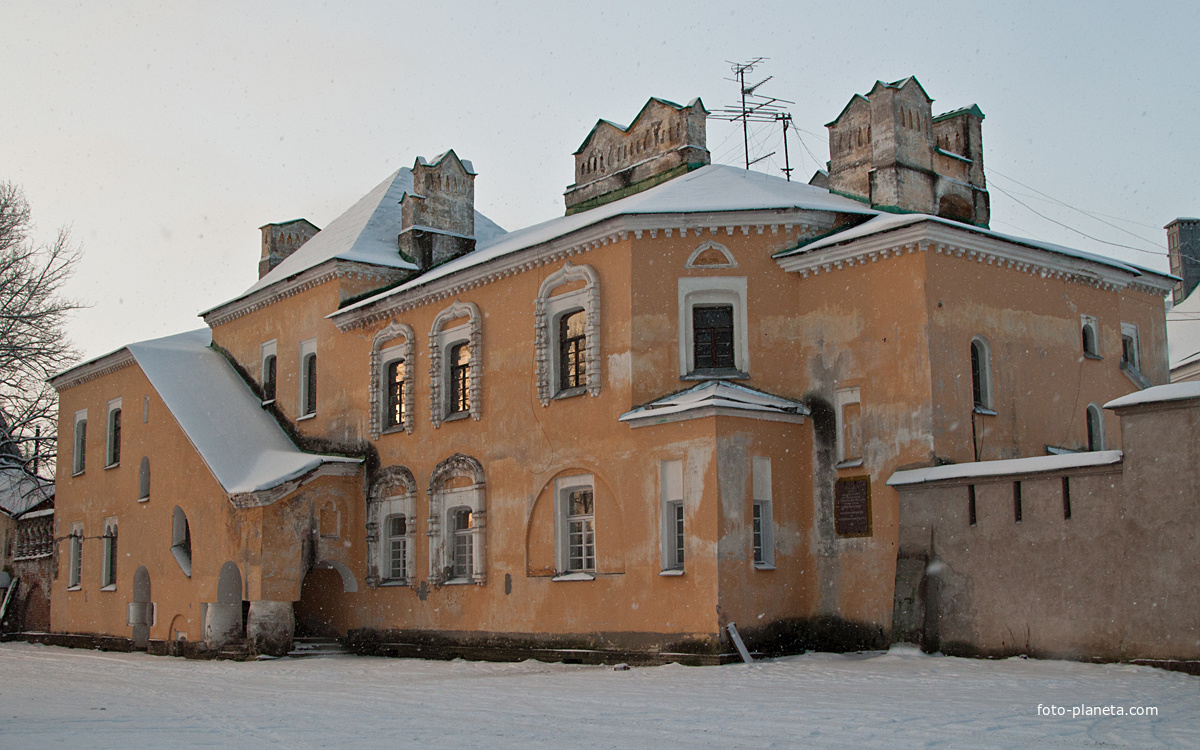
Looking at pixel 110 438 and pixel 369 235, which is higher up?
pixel 369 235

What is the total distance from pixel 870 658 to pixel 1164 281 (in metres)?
10.7

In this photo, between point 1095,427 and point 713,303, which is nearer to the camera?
point 713,303

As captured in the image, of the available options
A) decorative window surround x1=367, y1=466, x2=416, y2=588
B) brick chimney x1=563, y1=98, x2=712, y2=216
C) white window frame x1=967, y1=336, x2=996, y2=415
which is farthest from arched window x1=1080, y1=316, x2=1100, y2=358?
decorative window surround x1=367, y1=466, x2=416, y2=588

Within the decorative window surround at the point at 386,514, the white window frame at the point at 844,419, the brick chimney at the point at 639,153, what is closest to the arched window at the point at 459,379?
the decorative window surround at the point at 386,514

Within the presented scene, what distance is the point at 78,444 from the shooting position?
107 ft

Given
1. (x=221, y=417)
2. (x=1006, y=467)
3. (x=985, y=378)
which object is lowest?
(x=1006, y=467)

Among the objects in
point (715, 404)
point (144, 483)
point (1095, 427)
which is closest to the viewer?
point (715, 404)

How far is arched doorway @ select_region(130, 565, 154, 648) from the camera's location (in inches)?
1105

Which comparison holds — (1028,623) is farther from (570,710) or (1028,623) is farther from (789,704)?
(570,710)

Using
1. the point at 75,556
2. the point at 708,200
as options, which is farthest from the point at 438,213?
the point at 75,556

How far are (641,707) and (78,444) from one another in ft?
83.4

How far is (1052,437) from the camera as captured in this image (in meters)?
20.0

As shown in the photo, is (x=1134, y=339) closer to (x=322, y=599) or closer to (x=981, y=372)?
(x=981, y=372)

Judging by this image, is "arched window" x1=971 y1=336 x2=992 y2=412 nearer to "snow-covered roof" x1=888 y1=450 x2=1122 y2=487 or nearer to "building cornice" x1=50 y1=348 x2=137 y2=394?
"snow-covered roof" x1=888 y1=450 x2=1122 y2=487
